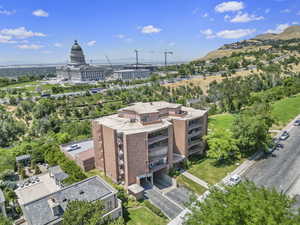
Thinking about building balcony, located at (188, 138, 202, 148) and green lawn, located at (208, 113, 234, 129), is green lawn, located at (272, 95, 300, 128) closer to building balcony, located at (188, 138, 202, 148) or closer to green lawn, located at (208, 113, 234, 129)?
green lawn, located at (208, 113, 234, 129)

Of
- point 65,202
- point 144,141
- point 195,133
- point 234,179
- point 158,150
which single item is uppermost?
point 144,141

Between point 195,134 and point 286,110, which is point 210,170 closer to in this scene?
point 195,134

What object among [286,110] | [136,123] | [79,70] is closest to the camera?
[136,123]

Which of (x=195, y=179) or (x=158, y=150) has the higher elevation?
(x=158, y=150)

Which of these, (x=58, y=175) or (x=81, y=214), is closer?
(x=81, y=214)

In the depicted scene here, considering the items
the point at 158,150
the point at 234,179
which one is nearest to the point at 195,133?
the point at 158,150

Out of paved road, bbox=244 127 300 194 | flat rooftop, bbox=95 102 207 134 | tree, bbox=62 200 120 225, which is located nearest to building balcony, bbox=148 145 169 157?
flat rooftop, bbox=95 102 207 134
